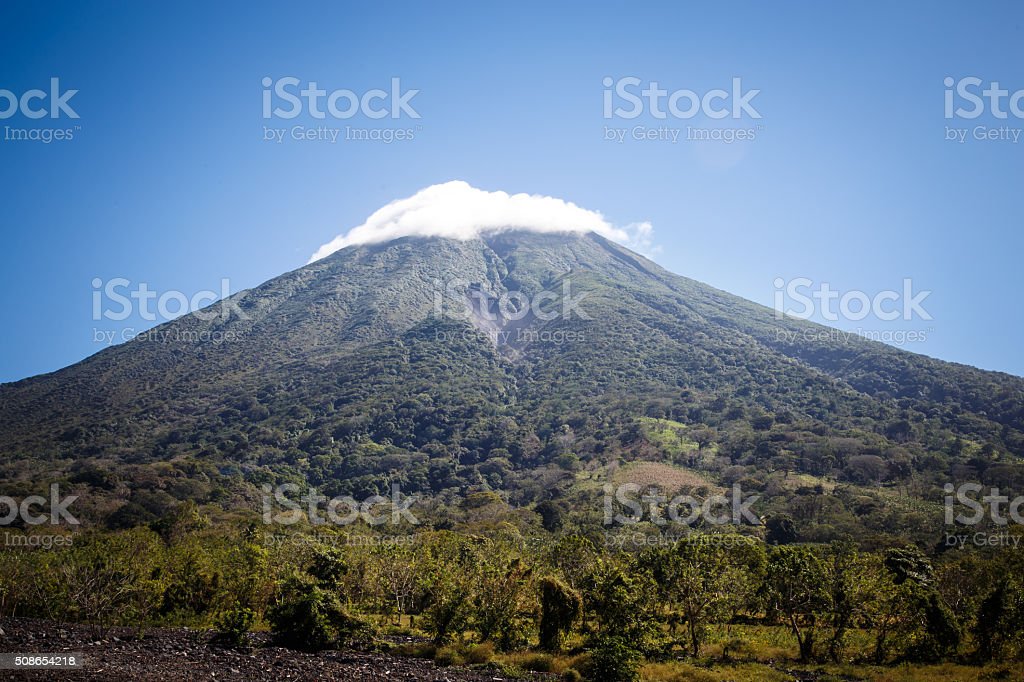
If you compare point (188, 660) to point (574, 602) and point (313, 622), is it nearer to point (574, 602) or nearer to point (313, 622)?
point (313, 622)

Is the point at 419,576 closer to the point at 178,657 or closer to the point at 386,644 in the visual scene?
the point at 386,644

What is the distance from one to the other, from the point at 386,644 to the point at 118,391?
14897cm

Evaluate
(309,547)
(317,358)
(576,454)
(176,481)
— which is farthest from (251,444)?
(309,547)

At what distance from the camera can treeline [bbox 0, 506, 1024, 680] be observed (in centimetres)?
2552

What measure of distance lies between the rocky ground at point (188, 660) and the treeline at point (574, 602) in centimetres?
144

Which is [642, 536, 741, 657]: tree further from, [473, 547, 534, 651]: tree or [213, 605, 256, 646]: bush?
[213, 605, 256, 646]: bush

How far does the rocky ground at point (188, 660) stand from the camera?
1864cm

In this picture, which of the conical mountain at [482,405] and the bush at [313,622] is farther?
the conical mountain at [482,405]

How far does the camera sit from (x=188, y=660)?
2095 cm

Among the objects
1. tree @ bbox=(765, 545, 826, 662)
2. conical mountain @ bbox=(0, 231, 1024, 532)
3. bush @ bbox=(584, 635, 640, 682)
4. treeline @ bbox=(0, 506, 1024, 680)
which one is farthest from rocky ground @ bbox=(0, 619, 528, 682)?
conical mountain @ bbox=(0, 231, 1024, 532)

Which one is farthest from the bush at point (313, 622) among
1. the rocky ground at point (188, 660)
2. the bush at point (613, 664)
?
the bush at point (613, 664)

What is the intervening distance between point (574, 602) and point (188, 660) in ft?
50.7

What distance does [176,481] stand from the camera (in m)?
88.2

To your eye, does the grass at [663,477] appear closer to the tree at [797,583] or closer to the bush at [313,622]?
the tree at [797,583]
